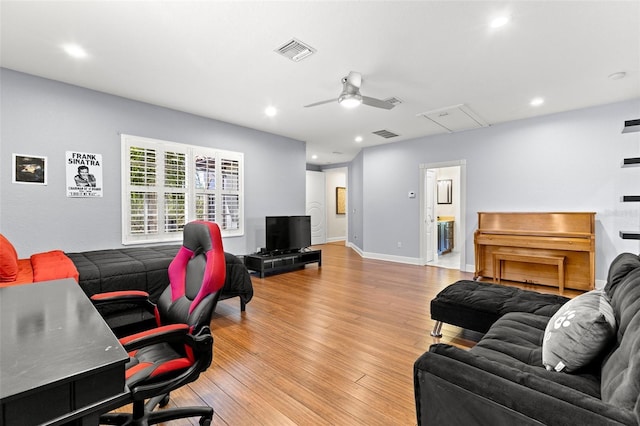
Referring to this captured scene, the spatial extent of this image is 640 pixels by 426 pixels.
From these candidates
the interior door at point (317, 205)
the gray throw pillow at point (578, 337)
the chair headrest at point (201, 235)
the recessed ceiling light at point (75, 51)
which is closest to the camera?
the gray throw pillow at point (578, 337)

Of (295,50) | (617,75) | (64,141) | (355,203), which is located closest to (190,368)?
(295,50)

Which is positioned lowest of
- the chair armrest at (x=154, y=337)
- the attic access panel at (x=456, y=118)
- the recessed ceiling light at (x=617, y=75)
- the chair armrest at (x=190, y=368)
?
the chair armrest at (x=190, y=368)

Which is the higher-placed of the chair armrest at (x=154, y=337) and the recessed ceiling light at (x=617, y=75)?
the recessed ceiling light at (x=617, y=75)

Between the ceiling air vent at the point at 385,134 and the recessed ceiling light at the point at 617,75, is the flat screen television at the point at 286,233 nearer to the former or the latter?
the ceiling air vent at the point at 385,134

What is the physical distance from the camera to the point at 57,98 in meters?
3.63

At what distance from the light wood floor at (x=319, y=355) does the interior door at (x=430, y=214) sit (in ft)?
6.52

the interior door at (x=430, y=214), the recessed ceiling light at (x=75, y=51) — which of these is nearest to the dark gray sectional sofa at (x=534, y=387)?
the recessed ceiling light at (x=75, y=51)

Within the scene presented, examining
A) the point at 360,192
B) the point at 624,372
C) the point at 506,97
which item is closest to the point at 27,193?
the point at 624,372

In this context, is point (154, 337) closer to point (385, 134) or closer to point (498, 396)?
point (498, 396)

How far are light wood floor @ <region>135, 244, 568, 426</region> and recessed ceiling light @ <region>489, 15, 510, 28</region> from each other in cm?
273

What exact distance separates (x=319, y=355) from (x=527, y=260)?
383 centimetres

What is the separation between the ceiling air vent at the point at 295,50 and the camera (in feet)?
8.95

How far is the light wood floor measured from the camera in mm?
1796

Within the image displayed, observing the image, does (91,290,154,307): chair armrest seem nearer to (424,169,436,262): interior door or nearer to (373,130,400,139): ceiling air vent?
→ (373,130,400,139): ceiling air vent
